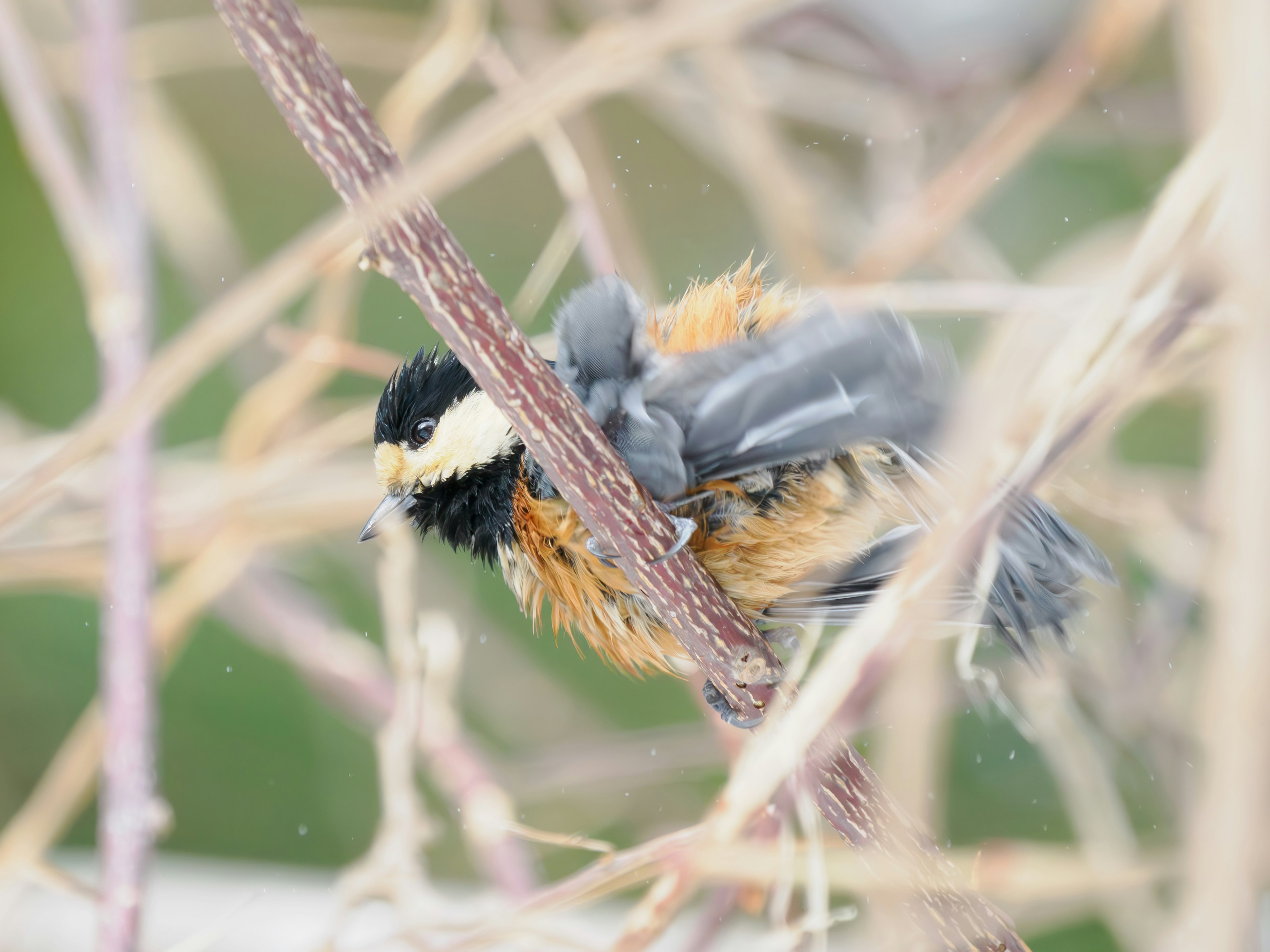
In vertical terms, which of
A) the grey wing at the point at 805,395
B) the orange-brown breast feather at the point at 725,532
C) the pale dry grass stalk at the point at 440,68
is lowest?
the orange-brown breast feather at the point at 725,532

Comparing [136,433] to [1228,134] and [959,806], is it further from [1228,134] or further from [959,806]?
[959,806]

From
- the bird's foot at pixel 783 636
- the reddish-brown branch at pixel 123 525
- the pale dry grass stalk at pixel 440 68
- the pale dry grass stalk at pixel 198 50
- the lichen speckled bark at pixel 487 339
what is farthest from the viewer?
the pale dry grass stalk at pixel 198 50

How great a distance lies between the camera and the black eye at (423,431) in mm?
940

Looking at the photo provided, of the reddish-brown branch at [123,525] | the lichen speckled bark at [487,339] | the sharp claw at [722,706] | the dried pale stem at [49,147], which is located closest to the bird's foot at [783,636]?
the sharp claw at [722,706]

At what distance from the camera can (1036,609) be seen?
2.83 feet

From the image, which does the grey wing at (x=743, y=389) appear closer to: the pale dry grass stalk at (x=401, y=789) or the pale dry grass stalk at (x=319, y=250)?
the pale dry grass stalk at (x=319, y=250)

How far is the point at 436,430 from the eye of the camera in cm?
94

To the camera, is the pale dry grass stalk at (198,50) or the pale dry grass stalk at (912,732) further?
the pale dry grass stalk at (198,50)

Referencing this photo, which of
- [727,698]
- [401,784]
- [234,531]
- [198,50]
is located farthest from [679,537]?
[198,50]

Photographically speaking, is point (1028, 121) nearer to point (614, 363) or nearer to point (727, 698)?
point (614, 363)

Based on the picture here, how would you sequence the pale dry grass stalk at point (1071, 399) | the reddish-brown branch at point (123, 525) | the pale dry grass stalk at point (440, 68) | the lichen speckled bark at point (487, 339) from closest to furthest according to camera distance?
the lichen speckled bark at point (487, 339) → the pale dry grass stalk at point (1071, 399) → the reddish-brown branch at point (123, 525) → the pale dry grass stalk at point (440, 68)

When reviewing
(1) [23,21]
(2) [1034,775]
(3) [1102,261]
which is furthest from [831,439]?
(1) [23,21]

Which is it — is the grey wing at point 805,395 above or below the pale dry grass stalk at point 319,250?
below

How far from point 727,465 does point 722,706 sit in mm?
233
